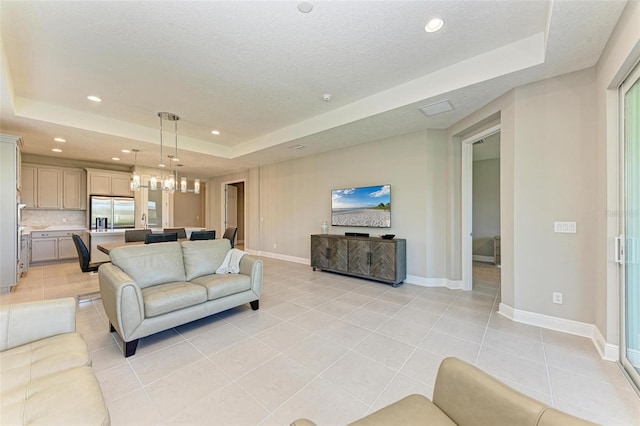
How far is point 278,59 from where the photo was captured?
Result: 281 centimetres

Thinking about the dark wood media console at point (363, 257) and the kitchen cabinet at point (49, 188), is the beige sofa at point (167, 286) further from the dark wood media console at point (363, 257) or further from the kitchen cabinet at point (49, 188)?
the kitchen cabinet at point (49, 188)

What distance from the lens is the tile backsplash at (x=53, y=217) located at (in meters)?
6.18

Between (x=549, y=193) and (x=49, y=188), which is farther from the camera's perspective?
(x=49, y=188)

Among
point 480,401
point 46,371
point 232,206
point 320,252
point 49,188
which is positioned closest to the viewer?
point 480,401

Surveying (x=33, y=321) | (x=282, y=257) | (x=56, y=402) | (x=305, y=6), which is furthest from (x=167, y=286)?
(x=282, y=257)

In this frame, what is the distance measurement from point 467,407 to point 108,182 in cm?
875

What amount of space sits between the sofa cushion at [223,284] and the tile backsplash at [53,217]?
20.2 feet

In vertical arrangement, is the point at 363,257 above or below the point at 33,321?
below

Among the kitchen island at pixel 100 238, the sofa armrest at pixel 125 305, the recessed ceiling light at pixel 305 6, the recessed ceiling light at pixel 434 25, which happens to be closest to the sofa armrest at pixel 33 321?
the sofa armrest at pixel 125 305

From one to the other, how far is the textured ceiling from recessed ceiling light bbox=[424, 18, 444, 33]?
5 cm

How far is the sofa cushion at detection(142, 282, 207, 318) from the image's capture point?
7.86 ft

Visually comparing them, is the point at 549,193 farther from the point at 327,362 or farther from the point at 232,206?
the point at 232,206

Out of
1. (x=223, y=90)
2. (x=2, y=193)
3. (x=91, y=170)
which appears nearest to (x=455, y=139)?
(x=223, y=90)

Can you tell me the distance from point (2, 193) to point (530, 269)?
7.49 meters
